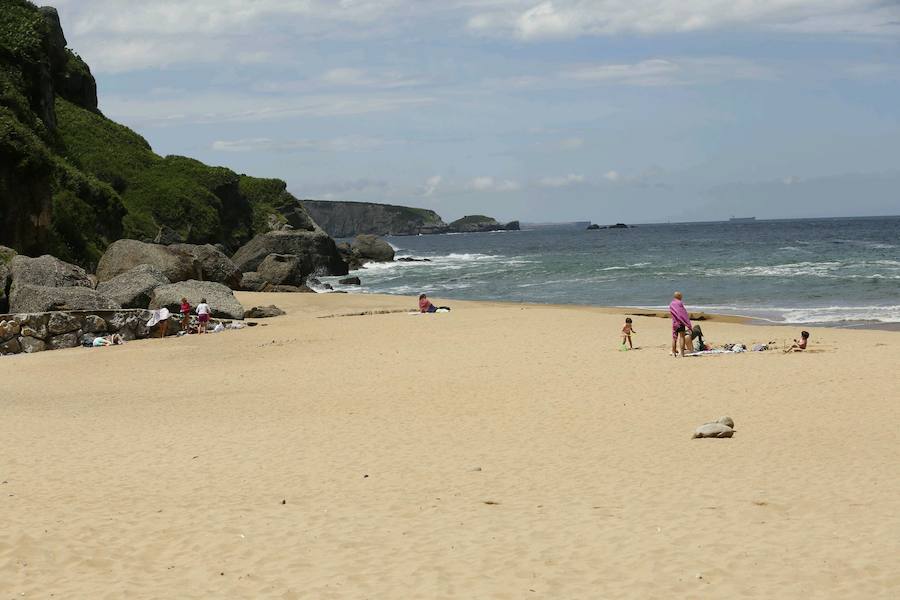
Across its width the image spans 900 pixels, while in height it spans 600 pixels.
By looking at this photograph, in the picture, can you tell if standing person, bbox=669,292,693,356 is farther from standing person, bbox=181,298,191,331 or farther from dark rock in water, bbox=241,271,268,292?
dark rock in water, bbox=241,271,268,292

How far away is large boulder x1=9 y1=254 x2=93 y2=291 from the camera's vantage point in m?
28.0

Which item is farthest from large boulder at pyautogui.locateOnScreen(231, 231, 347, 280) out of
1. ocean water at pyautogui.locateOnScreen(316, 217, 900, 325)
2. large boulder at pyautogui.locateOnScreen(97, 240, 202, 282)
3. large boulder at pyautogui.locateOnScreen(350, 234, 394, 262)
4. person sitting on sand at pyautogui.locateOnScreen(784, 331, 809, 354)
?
person sitting on sand at pyautogui.locateOnScreen(784, 331, 809, 354)

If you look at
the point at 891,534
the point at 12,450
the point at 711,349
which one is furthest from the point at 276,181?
the point at 891,534

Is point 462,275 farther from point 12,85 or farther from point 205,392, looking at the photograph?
point 205,392

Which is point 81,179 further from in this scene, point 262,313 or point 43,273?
point 43,273

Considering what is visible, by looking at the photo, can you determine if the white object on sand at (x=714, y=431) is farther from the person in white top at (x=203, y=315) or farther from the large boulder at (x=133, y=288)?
the large boulder at (x=133, y=288)

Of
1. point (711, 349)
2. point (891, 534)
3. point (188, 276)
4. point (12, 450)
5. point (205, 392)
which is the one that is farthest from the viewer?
point (188, 276)

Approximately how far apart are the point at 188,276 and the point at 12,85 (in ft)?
53.3

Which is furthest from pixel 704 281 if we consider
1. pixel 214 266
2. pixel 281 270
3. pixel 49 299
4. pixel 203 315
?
pixel 49 299

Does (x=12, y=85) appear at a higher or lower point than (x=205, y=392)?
higher

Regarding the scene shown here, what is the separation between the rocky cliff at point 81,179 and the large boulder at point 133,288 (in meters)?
11.5

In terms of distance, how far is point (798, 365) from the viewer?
750 inches

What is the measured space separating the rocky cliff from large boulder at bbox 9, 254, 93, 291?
11936 millimetres

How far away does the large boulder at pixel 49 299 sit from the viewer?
25906 mm
